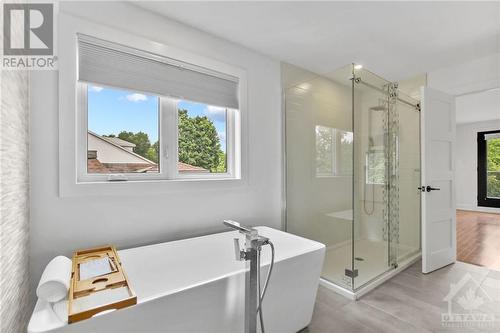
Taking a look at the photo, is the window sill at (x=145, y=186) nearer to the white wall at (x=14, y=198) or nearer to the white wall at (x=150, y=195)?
the white wall at (x=150, y=195)

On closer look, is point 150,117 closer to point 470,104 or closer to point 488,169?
point 470,104

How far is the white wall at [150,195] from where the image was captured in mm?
1649

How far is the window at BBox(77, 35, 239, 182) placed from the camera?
190 centimetres

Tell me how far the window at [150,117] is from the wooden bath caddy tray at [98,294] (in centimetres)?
83

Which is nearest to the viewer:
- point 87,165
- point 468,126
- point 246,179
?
point 87,165

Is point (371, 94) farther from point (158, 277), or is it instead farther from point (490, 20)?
point (158, 277)

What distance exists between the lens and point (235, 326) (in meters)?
1.46

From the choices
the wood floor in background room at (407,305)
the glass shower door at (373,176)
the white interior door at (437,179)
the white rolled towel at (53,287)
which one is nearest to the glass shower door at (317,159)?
the glass shower door at (373,176)

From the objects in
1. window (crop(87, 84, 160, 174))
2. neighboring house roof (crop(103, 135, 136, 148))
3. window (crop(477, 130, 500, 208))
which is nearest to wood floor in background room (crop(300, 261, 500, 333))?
window (crop(87, 84, 160, 174))

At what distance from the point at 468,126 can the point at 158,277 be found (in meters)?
8.43

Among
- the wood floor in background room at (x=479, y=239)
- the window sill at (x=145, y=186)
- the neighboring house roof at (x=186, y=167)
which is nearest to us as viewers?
the window sill at (x=145, y=186)

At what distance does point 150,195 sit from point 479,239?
495cm

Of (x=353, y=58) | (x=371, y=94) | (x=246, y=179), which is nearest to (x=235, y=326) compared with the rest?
(x=246, y=179)

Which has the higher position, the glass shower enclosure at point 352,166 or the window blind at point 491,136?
the window blind at point 491,136
